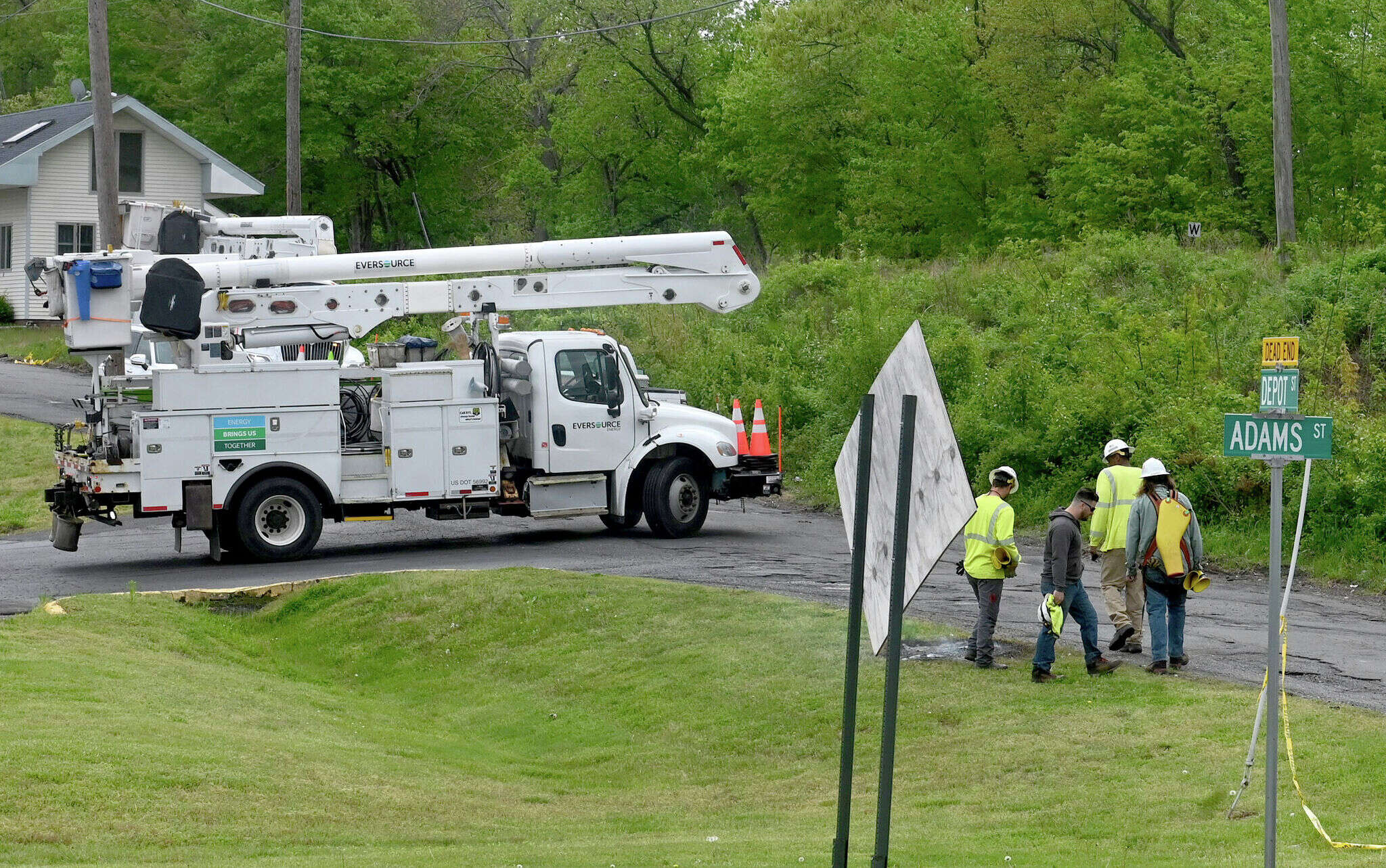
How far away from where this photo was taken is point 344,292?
1820cm

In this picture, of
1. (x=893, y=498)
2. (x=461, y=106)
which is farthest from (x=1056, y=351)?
(x=461, y=106)

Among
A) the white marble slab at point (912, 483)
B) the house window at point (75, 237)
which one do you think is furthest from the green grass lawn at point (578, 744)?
the house window at point (75, 237)

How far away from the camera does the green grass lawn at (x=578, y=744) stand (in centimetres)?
789

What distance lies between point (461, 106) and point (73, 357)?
18.7m

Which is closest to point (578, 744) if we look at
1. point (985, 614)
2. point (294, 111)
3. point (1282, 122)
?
point (985, 614)

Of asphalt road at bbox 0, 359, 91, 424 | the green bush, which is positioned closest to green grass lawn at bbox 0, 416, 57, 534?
asphalt road at bbox 0, 359, 91, 424

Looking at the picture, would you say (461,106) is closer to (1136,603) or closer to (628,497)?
(628,497)

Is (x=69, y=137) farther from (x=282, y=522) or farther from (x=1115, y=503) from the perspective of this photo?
(x=1115, y=503)

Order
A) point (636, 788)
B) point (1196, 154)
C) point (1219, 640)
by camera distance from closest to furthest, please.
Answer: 1. point (636, 788)
2. point (1219, 640)
3. point (1196, 154)

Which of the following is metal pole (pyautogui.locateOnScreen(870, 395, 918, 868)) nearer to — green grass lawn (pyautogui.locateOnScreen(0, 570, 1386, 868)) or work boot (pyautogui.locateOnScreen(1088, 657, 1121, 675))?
green grass lawn (pyautogui.locateOnScreen(0, 570, 1386, 868))

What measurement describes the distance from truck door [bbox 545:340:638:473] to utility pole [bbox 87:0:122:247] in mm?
9776

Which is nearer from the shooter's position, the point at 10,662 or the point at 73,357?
the point at 10,662

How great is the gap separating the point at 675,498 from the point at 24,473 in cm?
1241

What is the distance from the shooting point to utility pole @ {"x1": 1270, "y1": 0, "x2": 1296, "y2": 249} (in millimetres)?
24891
